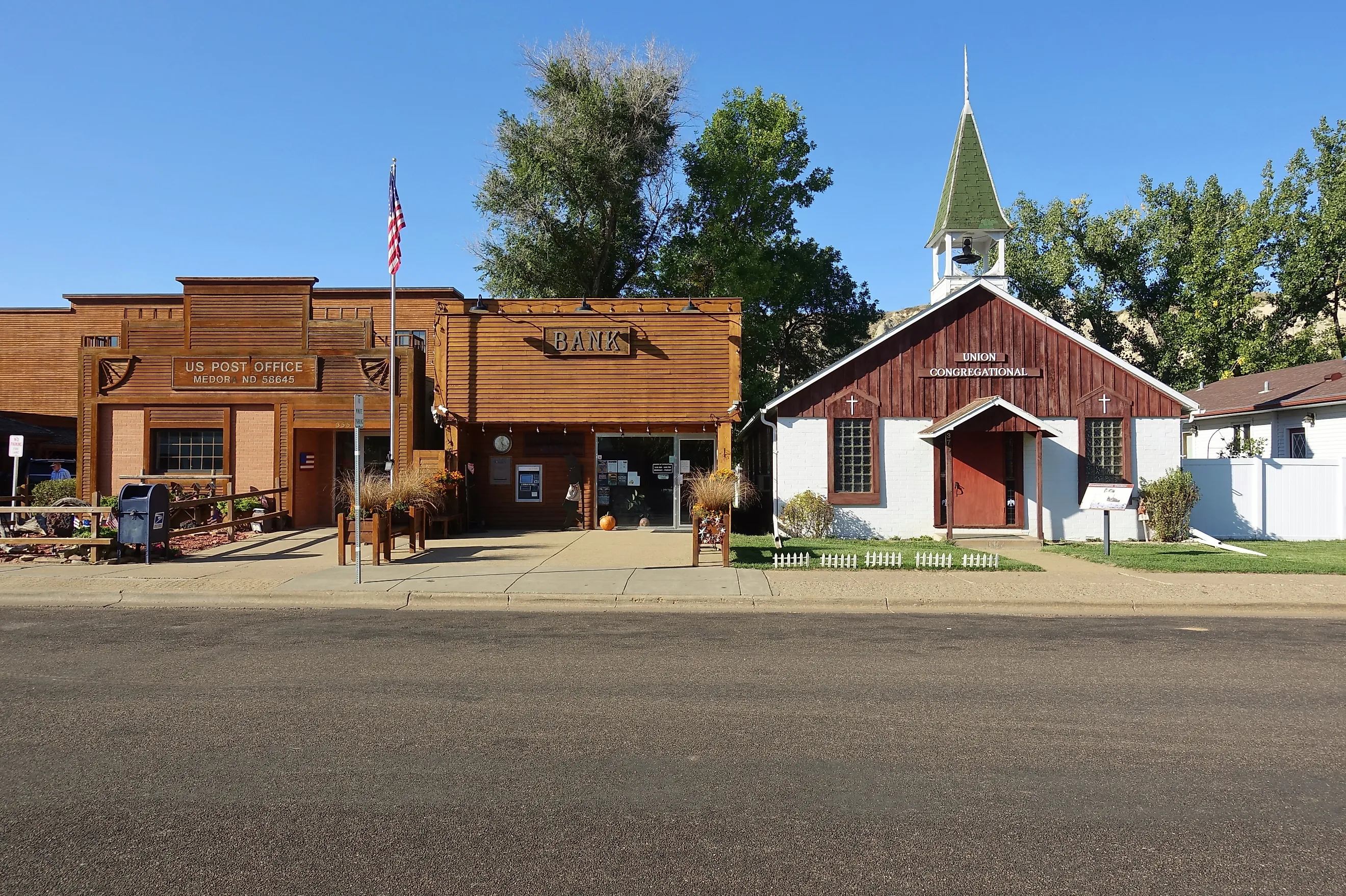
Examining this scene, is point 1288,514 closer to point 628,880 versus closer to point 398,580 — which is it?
point 398,580

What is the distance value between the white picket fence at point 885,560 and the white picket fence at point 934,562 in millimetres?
318

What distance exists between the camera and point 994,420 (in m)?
19.2

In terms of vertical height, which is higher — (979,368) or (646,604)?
(979,368)

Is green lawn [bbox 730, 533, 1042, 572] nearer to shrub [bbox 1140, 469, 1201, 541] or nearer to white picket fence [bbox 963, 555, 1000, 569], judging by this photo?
white picket fence [bbox 963, 555, 1000, 569]

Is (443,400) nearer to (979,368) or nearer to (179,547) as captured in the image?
(179,547)

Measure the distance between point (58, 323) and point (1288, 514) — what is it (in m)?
37.7

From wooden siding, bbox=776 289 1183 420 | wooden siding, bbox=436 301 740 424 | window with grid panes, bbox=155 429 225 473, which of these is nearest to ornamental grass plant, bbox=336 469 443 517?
wooden siding, bbox=436 301 740 424

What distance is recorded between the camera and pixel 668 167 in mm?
33625

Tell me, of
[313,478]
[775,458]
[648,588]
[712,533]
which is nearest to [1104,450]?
[775,458]

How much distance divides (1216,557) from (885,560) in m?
6.64

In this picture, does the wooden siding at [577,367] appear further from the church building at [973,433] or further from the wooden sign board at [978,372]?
the wooden sign board at [978,372]

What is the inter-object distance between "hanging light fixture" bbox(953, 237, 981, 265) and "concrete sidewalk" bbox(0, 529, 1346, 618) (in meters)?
9.62

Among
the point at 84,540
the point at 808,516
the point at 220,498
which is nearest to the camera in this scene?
the point at 84,540

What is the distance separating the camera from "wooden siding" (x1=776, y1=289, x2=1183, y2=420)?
2033cm
